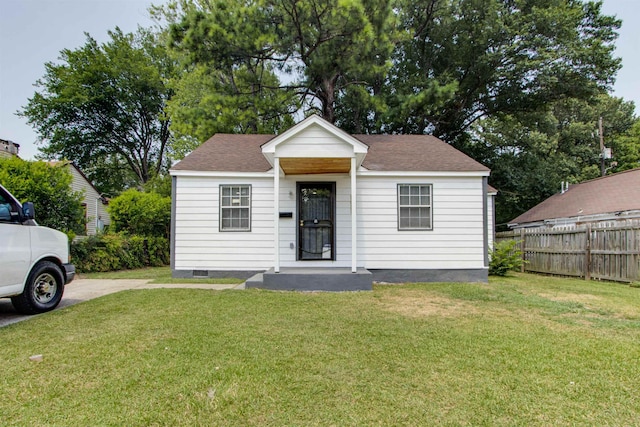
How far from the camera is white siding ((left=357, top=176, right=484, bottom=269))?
903 centimetres

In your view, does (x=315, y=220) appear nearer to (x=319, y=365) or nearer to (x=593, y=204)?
(x=319, y=365)

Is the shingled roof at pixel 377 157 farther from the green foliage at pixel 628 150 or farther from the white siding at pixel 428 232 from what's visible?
the green foliage at pixel 628 150

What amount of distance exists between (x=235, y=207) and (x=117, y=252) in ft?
16.8

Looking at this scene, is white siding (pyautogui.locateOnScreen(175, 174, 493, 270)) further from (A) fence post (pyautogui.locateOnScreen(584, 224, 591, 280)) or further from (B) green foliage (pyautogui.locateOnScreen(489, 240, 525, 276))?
(A) fence post (pyautogui.locateOnScreen(584, 224, 591, 280))

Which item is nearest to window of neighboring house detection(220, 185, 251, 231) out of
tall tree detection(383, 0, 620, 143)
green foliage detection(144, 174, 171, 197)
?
tall tree detection(383, 0, 620, 143)

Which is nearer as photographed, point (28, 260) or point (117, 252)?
point (28, 260)

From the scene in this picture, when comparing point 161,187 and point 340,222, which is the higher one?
point 161,187

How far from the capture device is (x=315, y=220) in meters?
9.17

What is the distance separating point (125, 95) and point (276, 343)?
27989 millimetres

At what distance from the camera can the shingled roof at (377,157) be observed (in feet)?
30.0

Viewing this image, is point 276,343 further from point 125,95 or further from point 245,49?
point 125,95

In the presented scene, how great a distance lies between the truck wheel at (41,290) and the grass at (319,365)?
33cm

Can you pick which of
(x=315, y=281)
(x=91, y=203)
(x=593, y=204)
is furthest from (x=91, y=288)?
(x=91, y=203)

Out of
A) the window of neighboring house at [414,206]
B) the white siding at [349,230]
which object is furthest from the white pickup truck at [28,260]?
the window of neighboring house at [414,206]
